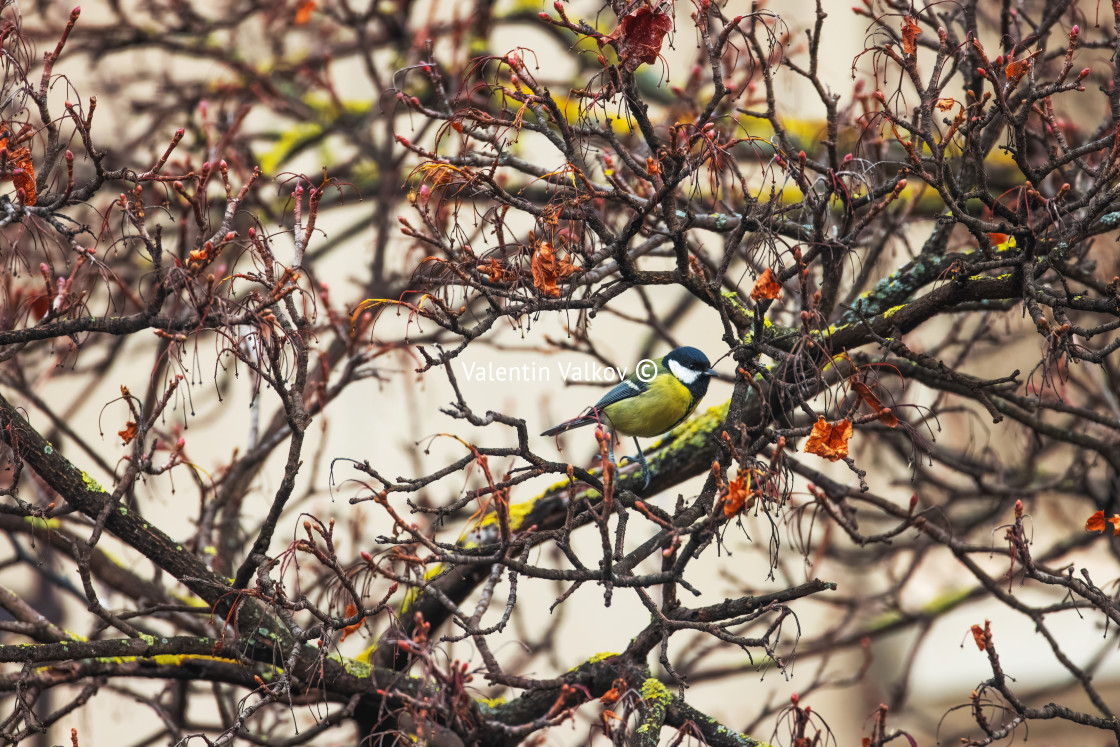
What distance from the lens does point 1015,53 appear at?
2441 mm

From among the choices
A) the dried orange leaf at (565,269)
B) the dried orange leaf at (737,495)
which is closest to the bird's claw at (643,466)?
the dried orange leaf at (565,269)

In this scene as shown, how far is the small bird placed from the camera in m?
Result: 3.47

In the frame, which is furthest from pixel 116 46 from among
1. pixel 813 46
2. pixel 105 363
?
pixel 813 46

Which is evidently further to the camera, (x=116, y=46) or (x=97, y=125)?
(x=97, y=125)

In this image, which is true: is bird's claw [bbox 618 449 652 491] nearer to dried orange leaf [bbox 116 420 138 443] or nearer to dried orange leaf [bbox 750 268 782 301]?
dried orange leaf [bbox 750 268 782 301]

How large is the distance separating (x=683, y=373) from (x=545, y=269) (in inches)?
64.4

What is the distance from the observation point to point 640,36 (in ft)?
6.42

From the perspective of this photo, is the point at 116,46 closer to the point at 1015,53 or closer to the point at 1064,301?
the point at 1015,53

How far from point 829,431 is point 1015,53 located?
3.97ft

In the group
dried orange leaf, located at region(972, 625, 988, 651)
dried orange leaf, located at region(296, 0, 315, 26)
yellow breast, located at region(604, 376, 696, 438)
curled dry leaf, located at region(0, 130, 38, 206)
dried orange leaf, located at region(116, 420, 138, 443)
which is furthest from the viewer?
dried orange leaf, located at region(296, 0, 315, 26)

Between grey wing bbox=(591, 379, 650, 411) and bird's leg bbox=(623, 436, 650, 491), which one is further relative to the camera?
grey wing bbox=(591, 379, 650, 411)

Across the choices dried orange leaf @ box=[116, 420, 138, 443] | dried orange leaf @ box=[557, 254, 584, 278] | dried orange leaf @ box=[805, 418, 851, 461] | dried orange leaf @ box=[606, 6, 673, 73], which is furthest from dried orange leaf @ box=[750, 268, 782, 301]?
dried orange leaf @ box=[116, 420, 138, 443]

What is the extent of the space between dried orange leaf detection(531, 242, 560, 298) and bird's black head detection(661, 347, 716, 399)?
1.52 meters

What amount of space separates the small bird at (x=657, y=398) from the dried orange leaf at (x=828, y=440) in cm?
150
